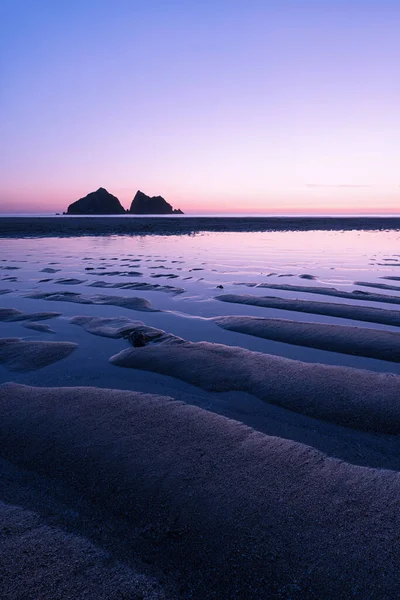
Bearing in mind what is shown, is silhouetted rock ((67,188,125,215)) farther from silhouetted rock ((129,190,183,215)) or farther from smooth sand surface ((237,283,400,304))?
smooth sand surface ((237,283,400,304))

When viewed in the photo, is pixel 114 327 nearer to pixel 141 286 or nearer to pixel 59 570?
pixel 141 286

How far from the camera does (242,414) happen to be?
3.15 m

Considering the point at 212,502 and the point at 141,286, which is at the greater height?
the point at 141,286

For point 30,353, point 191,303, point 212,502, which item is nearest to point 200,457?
point 212,502

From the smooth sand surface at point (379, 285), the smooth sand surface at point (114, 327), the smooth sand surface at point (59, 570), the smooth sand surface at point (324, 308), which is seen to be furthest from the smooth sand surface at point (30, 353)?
the smooth sand surface at point (379, 285)

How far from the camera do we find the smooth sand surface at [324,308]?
6043mm

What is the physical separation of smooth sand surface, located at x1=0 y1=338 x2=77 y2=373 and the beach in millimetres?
28

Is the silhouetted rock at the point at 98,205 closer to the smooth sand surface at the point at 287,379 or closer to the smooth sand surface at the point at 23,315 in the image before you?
the smooth sand surface at the point at 23,315

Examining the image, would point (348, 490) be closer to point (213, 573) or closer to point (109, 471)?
point (213, 573)

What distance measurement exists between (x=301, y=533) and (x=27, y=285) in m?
8.44

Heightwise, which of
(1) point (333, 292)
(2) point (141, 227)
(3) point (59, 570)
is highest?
(2) point (141, 227)

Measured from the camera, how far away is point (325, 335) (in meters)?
5.09

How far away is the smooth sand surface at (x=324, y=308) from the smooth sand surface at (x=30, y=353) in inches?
140

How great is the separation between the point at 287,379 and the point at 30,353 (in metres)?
2.83
